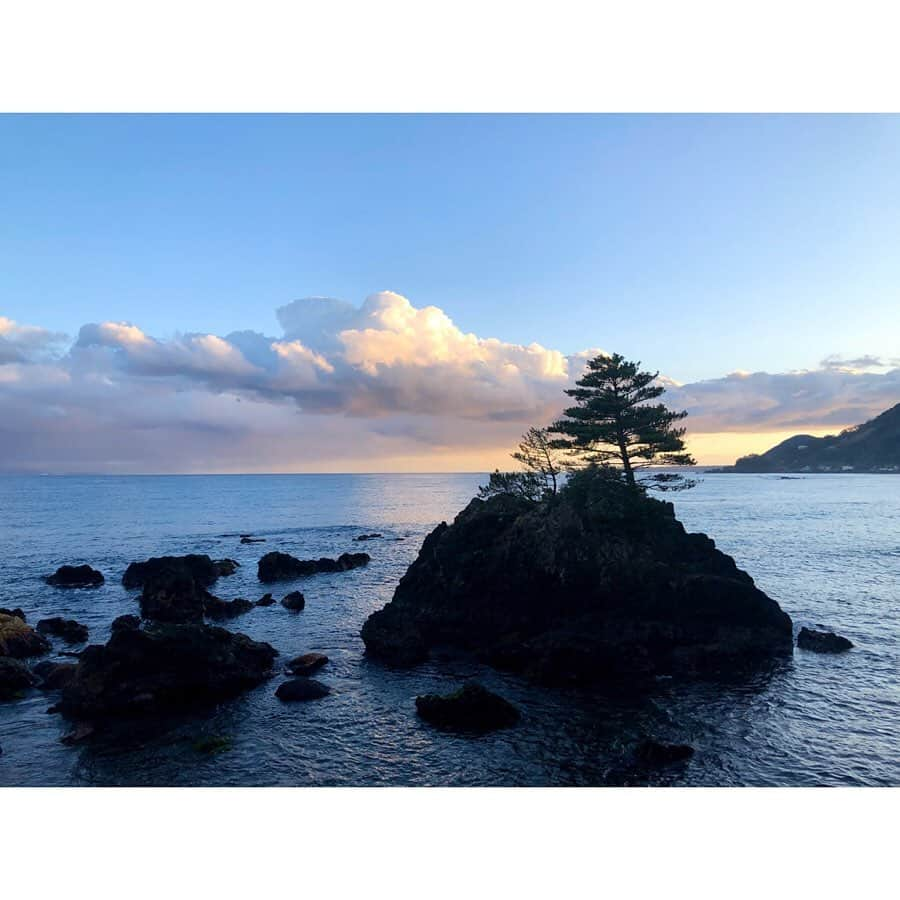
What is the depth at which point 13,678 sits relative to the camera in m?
28.7

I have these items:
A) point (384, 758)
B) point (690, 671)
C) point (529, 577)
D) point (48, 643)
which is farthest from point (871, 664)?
point (48, 643)

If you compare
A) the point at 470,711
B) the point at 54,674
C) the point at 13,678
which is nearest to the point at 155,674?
the point at 54,674

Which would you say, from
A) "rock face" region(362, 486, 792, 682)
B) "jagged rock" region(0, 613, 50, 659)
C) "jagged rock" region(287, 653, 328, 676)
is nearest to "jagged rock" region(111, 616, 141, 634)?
"jagged rock" region(0, 613, 50, 659)

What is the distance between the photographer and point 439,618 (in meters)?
37.4

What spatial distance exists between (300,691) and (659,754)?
17.2 meters

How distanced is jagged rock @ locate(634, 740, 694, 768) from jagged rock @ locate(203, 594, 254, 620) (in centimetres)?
3561

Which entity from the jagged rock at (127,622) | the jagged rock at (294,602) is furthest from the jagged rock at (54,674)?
the jagged rock at (294,602)

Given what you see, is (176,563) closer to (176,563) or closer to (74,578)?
(176,563)

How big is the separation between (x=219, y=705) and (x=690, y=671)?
25.8m

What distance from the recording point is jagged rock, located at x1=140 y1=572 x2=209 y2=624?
1707 inches

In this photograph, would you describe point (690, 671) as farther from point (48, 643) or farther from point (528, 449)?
point (48, 643)

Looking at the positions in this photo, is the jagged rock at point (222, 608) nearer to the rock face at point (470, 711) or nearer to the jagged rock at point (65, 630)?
the jagged rock at point (65, 630)

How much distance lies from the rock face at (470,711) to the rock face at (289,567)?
40.1 m

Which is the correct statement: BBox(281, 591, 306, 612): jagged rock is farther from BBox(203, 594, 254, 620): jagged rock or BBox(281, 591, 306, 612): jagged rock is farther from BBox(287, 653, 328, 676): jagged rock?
BBox(287, 653, 328, 676): jagged rock
